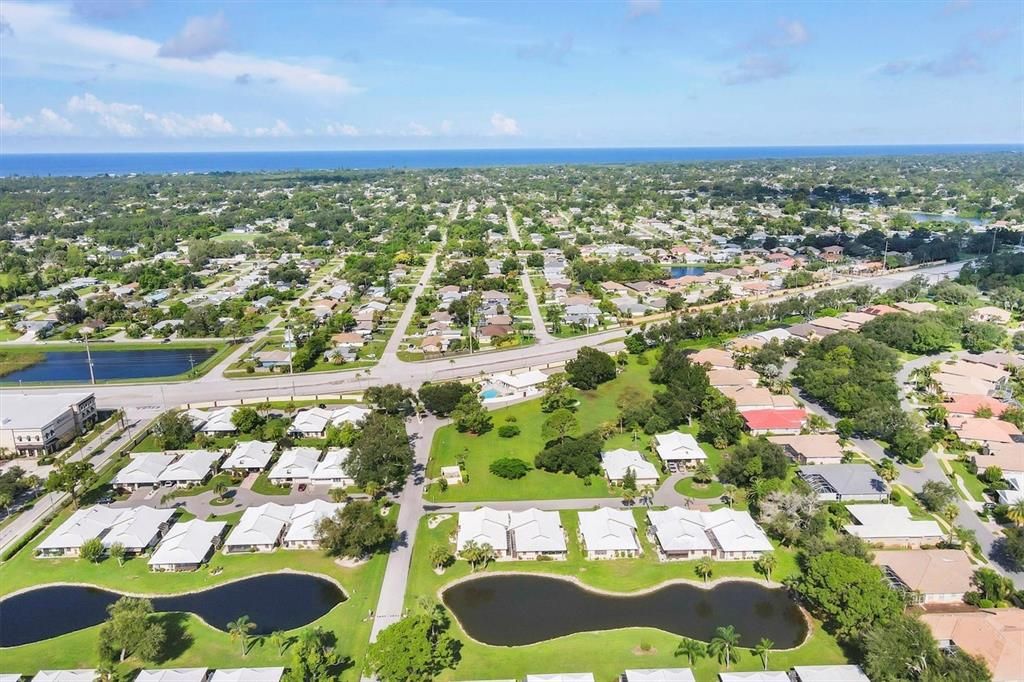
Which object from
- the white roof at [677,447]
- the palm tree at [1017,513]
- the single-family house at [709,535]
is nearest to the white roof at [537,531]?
the single-family house at [709,535]

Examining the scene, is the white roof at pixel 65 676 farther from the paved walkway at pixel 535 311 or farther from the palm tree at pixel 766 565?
the paved walkway at pixel 535 311

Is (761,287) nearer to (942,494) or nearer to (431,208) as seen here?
(942,494)

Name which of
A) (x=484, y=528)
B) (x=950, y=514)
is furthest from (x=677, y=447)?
(x=484, y=528)

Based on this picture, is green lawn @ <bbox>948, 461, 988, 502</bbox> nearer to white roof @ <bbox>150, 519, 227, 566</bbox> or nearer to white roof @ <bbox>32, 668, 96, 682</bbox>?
white roof @ <bbox>150, 519, 227, 566</bbox>

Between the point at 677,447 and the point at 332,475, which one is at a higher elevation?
the point at 677,447

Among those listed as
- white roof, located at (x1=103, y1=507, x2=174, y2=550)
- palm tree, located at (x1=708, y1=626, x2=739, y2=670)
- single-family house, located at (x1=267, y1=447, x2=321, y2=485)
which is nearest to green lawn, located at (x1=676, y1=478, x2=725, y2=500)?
palm tree, located at (x1=708, y1=626, x2=739, y2=670)

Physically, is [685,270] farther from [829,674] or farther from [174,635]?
[174,635]

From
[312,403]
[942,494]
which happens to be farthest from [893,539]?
[312,403]
